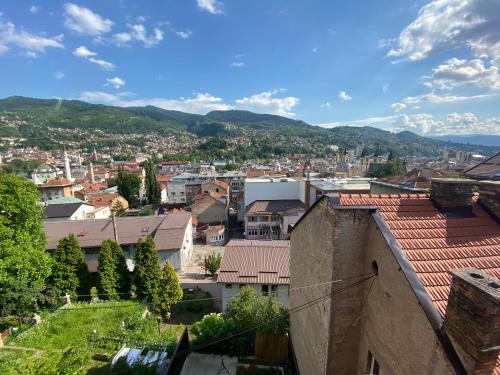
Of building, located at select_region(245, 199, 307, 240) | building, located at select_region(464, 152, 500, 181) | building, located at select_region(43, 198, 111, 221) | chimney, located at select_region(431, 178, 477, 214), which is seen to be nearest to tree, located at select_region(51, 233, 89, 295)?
building, located at select_region(43, 198, 111, 221)

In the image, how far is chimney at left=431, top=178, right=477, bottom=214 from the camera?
19.9ft

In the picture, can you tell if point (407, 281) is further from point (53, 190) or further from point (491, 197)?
point (53, 190)

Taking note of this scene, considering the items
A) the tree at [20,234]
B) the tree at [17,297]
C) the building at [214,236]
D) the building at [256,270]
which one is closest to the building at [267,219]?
the building at [214,236]

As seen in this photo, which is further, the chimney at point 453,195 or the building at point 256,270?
the building at point 256,270

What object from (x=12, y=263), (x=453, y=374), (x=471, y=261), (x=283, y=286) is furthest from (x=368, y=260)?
(x=12, y=263)

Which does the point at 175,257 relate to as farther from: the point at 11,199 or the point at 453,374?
the point at 453,374

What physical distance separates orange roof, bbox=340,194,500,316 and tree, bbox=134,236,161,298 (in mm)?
17189

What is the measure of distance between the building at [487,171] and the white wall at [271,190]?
22454 mm

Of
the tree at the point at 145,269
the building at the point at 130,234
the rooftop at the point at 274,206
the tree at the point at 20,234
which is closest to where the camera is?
the tree at the point at 20,234

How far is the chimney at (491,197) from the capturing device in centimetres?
600

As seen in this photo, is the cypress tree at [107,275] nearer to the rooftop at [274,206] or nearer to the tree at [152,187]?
the rooftop at [274,206]

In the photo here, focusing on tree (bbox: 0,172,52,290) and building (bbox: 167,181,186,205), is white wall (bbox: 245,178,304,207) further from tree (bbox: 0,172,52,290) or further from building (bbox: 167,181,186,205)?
building (bbox: 167,181,186,205)

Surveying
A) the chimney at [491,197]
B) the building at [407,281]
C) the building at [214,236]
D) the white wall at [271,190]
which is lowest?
the building at [214,236]

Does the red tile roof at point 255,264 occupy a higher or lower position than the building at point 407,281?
lower
